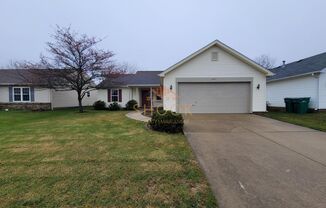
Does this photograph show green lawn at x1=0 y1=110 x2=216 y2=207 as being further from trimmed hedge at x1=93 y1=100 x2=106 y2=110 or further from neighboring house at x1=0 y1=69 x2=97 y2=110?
neighboring house at x1=0 y1=69 x2=97 y2=110

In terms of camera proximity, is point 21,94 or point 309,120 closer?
point 309,120

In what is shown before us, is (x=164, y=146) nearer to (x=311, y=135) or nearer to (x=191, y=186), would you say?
(x=191, y=186)

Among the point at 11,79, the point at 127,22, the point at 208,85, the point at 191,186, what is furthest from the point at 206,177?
the point at 11,79

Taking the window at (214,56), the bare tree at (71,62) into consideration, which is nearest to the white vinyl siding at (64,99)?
the bare tree at (71,62)

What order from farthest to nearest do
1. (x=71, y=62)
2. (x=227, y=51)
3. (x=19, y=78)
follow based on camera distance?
(x=19, y=78), (x=71, y=62), (x=227, y=51)

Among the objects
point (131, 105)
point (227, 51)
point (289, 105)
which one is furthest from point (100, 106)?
point (289, 105)

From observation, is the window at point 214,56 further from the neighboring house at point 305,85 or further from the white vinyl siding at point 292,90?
the white vinyl siding at point 292,90

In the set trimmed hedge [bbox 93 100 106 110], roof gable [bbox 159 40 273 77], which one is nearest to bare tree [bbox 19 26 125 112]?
trimmed hedge [bbox 93 100 106 110]

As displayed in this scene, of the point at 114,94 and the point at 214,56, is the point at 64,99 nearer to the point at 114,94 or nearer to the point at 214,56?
the point at 114,94

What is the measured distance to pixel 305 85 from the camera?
642 inches

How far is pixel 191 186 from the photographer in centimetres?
390

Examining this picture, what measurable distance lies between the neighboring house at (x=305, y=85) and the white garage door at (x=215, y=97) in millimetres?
4858

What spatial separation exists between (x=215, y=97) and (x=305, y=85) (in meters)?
7.32

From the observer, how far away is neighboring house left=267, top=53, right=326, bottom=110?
15078mm
